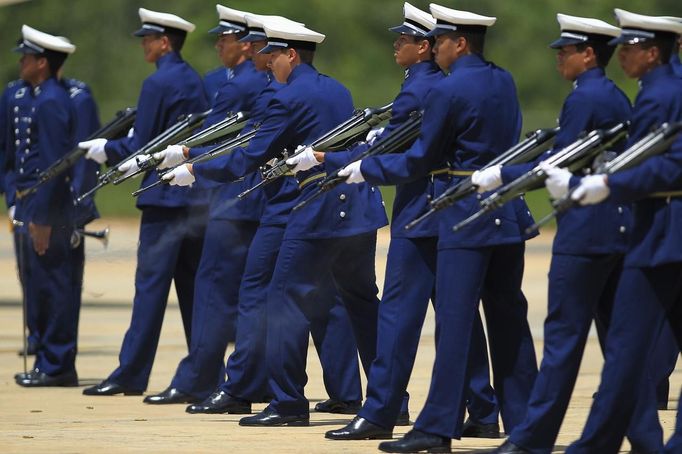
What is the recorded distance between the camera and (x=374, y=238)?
9188mm

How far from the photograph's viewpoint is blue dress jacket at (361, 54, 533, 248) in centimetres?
790

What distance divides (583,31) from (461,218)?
908 millimetres

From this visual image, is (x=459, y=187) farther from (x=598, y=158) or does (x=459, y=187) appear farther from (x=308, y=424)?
(x=308, y=424)

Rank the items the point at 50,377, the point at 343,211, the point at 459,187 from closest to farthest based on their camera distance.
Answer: the point at 459,187 < the point at 343,211 < the point at 50,377

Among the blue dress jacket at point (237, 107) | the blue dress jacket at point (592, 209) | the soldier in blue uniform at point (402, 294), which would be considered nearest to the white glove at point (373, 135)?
the soldier in blue uniform at point (402, 294)

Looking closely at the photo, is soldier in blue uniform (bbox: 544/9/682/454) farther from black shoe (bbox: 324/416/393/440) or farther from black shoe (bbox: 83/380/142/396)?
black shoe (bbox: 83/380/142/396)

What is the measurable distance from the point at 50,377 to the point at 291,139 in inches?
114

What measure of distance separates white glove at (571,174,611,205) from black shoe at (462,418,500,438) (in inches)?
82.3

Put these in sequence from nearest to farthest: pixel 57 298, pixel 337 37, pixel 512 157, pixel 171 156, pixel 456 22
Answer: pixel 512 157, pixel 456 22, pixel 171 156, pixel 57 298, pixel 337 37

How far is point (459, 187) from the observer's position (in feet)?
25.5

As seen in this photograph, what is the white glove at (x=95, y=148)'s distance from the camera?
1062 cm

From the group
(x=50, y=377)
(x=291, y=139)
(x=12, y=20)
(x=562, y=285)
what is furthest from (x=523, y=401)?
(x=12, y=20)

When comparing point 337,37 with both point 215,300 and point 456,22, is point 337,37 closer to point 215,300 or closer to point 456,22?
point 215,300

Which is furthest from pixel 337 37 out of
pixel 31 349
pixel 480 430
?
pixel 480 430
